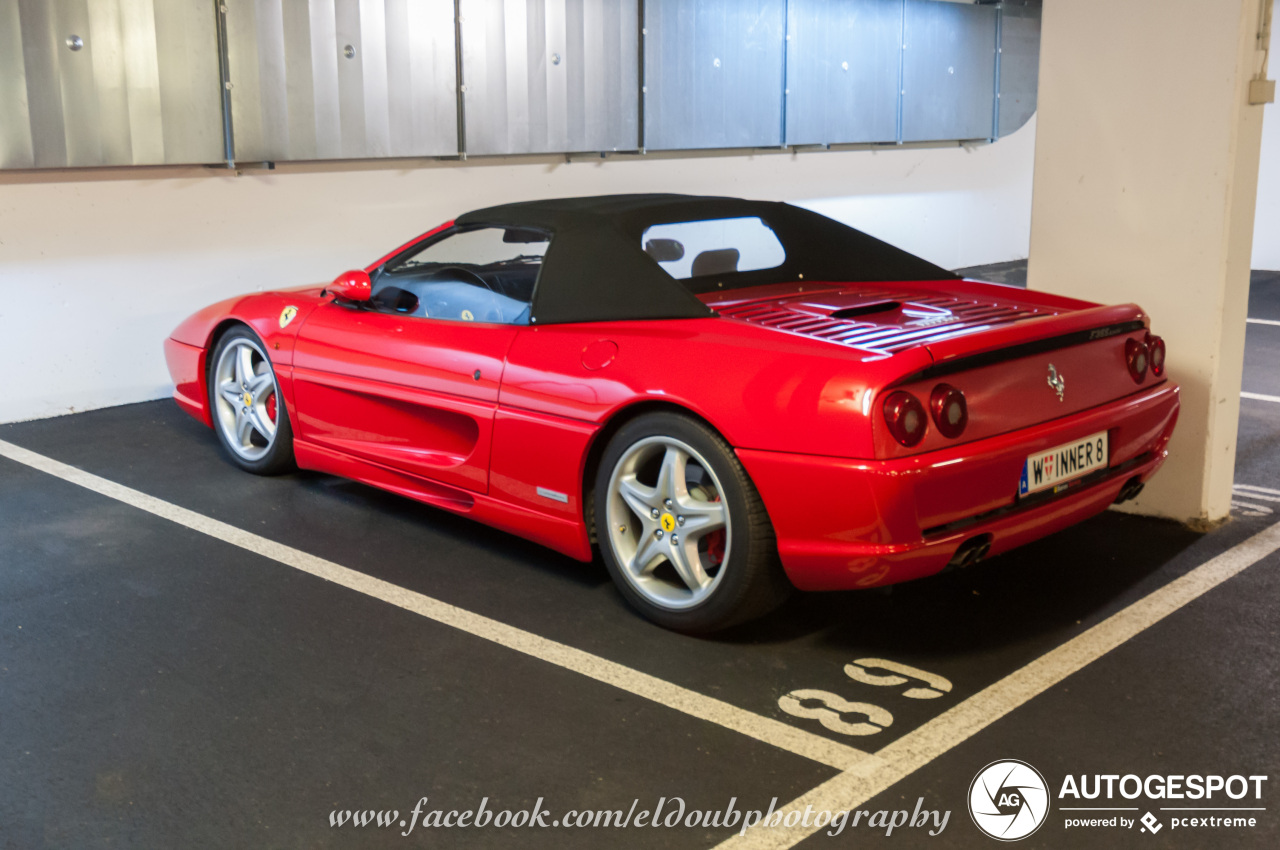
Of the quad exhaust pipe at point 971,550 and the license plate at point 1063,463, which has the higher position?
the license plate at point 1063,463

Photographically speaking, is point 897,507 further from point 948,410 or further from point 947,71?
point 947,71

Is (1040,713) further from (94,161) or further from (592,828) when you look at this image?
(94,161)

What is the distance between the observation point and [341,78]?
7.59 metres

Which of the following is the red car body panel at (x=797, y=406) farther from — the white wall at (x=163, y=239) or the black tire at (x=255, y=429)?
the white wall at (x=163, y=239)

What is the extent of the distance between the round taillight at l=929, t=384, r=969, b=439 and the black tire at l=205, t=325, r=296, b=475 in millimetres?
2930

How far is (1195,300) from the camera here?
450cm

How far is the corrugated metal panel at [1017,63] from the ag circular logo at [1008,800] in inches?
441

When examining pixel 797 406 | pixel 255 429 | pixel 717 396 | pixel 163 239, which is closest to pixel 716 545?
pixel 717 396

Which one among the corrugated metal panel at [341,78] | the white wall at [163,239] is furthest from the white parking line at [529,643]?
the corrugated metal panel at [341,78]

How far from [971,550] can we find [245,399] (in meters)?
3.40

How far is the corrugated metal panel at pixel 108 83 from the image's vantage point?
625 centimetres

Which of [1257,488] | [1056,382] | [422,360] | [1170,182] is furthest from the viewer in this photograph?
[1257,488]

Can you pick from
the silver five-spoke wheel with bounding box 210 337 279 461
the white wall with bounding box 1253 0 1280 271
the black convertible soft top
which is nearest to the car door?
the black convertible soft top

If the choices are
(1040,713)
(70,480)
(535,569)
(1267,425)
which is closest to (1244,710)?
(1040,713)
